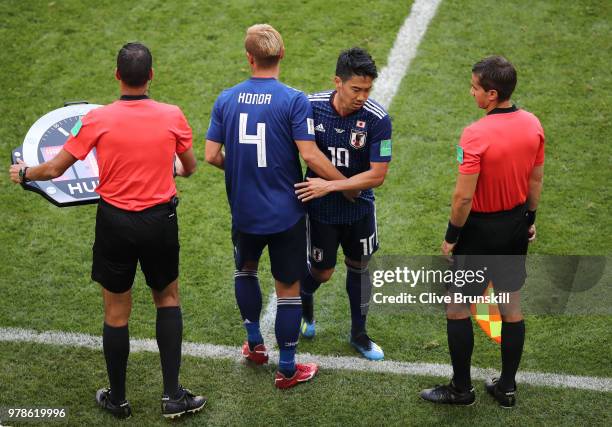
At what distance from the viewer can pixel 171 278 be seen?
496 centimetres

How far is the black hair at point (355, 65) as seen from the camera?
15.7ft

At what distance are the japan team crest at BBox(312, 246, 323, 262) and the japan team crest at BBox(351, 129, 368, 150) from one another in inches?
30.8

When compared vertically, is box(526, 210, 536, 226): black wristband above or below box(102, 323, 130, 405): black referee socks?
above

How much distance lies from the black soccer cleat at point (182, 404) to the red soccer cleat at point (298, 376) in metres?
0.49

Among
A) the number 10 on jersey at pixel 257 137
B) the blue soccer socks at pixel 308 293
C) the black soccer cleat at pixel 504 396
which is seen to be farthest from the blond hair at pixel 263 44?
the black soccer cleat at pixel 504 396

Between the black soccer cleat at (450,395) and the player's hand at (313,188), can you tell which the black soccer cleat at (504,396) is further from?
the player's hand at (313,188)

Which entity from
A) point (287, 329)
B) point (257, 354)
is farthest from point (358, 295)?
point (257, 354)

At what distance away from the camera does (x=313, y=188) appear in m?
4.98

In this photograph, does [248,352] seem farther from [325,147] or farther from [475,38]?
[475,38]

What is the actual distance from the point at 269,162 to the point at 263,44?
0.66 meters

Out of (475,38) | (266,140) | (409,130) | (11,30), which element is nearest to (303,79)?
(409,130)

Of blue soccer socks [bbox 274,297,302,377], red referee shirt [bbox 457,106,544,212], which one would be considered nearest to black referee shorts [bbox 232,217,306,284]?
blue soccer socks [bbox 274,297,302,377]

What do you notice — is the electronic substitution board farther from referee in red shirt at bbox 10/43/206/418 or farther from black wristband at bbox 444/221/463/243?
black wristband at bbox 444/221/463/243

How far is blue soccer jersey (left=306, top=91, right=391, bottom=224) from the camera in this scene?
500 centimetres
